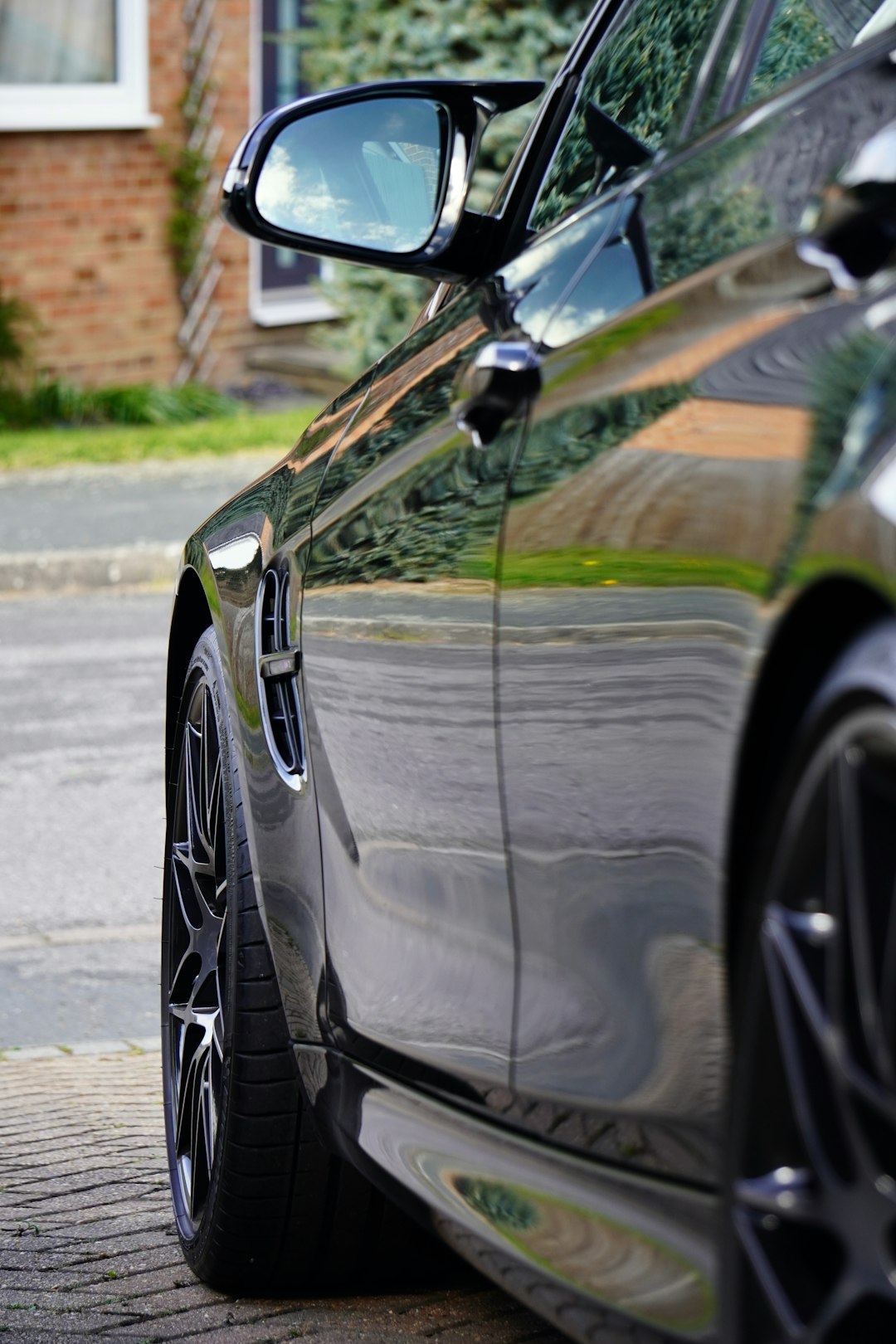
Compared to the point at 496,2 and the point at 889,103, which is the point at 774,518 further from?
the point at 496,2

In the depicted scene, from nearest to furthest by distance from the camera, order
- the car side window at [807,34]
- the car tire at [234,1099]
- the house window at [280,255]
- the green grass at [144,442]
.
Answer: the car side window at [807,34], the car tire at [234,1099], the green grass at [144,442], the house window at [280,255]

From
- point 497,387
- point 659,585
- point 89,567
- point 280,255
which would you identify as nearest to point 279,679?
point 497,387

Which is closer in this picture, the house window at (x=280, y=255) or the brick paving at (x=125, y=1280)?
the brick paving at (x=125, y=1280)

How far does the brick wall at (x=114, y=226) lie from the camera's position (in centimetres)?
1570

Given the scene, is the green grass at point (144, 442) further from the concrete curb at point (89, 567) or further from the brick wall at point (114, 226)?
the concrete curb at point (89, 567)

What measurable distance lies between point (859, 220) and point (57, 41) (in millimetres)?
15418

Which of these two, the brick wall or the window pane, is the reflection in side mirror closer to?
the brick wall

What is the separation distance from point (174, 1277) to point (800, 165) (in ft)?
6.87

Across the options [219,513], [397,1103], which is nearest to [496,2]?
[219,513]

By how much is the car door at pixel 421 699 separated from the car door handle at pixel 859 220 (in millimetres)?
548

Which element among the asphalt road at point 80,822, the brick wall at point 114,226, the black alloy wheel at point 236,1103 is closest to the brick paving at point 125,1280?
the black alloy wheel at point 236,1103

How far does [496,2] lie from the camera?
13211mm

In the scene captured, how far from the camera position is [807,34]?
2365mm

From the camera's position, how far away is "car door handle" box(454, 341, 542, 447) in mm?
2084
